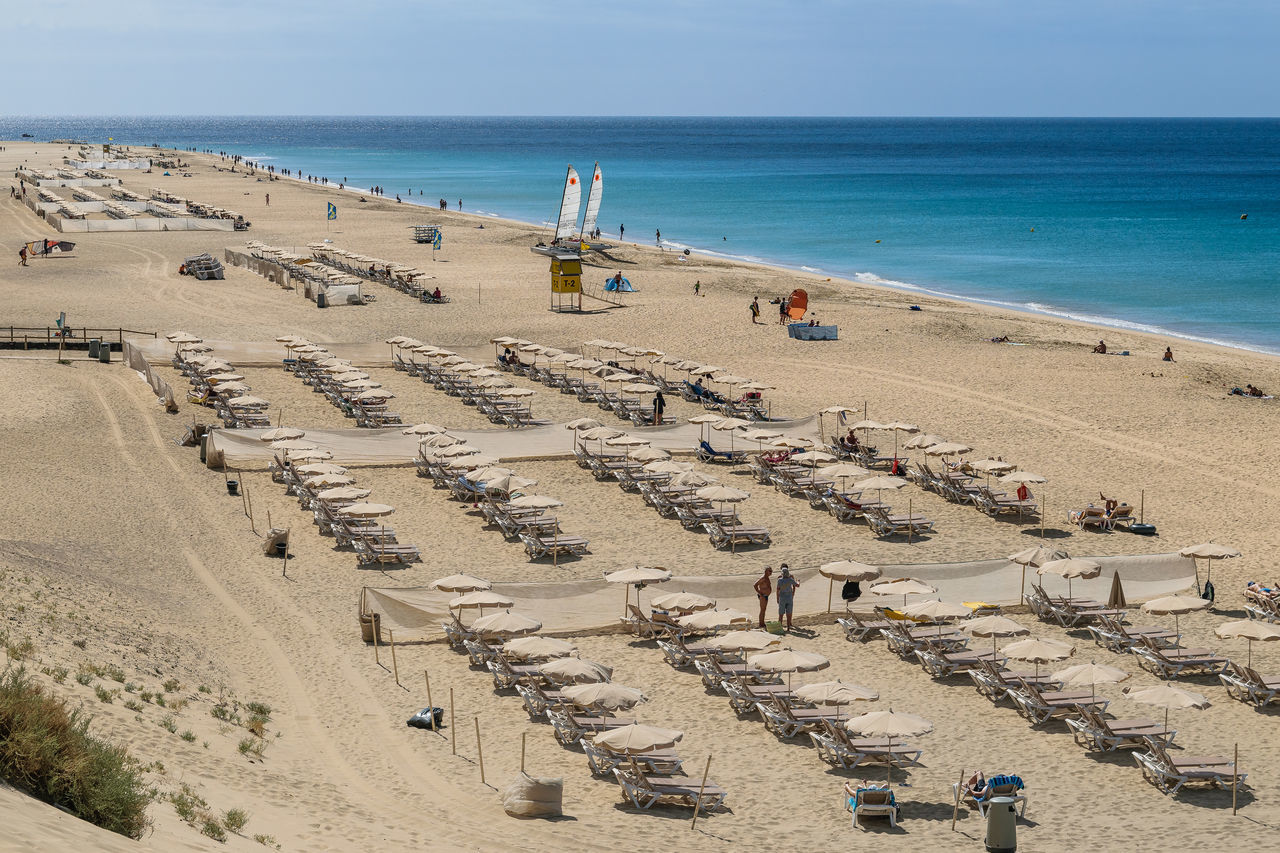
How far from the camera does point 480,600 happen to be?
17.6m

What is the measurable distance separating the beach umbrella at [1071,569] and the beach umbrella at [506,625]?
735 centimetres

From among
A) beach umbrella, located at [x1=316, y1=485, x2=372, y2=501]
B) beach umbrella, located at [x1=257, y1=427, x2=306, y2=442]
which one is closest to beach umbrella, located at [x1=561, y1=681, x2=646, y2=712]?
beach umbrella, located at [x1=316, y1=485, x2=372, y2=501]

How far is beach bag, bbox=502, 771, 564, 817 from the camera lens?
12805 mm

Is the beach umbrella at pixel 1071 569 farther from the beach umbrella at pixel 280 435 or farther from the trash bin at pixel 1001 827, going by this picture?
the beach umbrella at pixel 280 435

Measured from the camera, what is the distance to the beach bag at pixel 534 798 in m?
12.8

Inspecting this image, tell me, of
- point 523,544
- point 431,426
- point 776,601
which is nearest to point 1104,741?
point 776,601

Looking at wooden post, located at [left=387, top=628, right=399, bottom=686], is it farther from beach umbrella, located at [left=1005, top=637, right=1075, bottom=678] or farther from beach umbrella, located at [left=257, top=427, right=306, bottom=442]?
beach umbrella, located at [left=257, top=427, right=306, bottom=442]

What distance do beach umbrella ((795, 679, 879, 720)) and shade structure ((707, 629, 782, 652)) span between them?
1317mm

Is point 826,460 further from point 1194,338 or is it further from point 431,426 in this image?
point 1194,338

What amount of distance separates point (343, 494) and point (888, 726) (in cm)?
1139

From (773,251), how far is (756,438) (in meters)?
46.9

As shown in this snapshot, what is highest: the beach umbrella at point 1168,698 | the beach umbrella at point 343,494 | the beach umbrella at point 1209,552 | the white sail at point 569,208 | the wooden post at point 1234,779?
the white sail at point 569,208

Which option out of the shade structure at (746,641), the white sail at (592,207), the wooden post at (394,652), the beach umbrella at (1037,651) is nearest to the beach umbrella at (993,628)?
the beach umbrella at (1037,651)

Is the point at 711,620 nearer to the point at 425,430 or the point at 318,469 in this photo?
the point at 318,469
